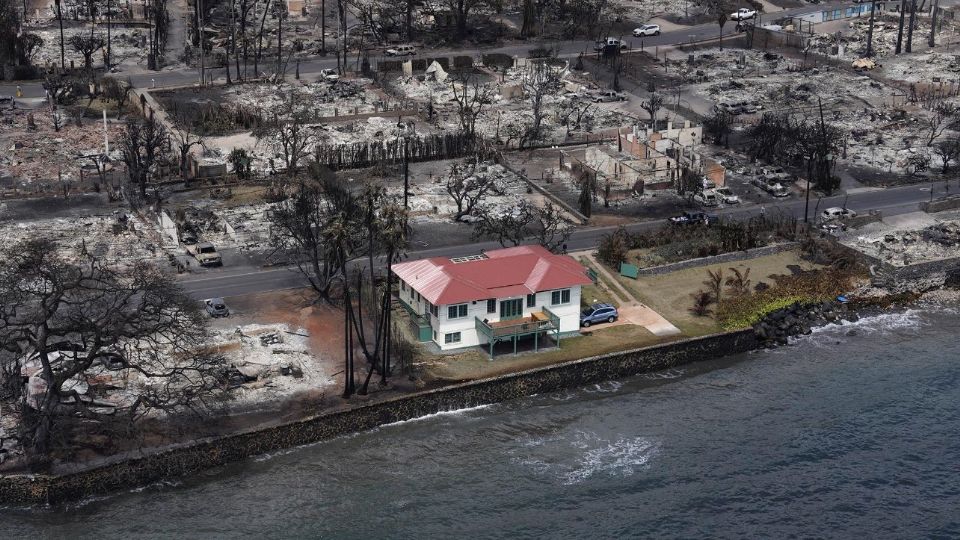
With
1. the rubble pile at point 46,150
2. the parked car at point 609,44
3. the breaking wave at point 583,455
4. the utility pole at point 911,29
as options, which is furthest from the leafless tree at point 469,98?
the utility pole at point 911,29

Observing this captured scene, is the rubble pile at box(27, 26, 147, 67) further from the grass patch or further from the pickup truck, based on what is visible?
the grass patch

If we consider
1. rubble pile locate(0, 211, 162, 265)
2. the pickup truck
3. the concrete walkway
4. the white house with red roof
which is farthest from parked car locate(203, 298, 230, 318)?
the concrete walkway

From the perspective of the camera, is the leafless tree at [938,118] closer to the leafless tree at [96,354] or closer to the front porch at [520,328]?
the front porch at [520,328]

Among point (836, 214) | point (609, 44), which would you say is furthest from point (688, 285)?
point (609, 44)

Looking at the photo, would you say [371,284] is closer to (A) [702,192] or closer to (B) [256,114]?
(A) [702,192]

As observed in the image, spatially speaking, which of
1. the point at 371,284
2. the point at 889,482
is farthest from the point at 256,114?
the point at 889,482

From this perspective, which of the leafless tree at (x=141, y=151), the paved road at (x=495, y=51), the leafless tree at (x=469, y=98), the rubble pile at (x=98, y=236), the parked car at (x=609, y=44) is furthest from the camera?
the parked car at (x=609, y=44)
